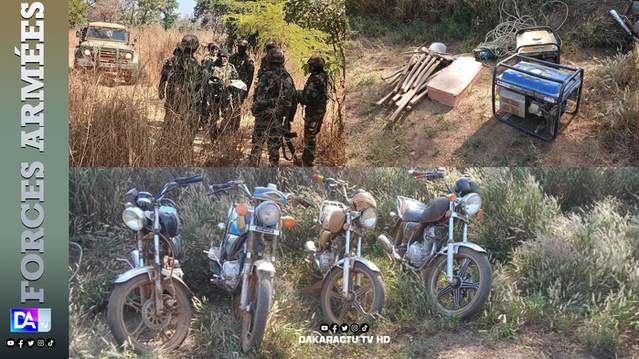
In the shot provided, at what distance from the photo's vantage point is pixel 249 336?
4.80m

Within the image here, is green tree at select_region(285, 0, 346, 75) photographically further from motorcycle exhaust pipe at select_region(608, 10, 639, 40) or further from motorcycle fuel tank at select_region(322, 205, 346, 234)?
motorcycle exhaust pipe at select_region(608, 10, 639, 40)

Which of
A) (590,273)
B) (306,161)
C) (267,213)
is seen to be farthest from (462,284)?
(306,161)

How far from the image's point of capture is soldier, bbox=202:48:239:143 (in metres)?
6.29

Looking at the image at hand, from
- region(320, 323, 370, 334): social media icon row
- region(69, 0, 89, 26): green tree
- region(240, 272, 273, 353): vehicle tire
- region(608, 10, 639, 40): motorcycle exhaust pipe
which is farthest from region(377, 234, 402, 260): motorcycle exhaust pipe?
region(608, 10, 639, 40): motorcycle exhaust pipe

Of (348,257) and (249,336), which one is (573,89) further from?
(249,336)

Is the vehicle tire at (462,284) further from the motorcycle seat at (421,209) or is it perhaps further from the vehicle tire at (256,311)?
the vehicle tire at (256,311)

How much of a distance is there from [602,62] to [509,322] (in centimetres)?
347

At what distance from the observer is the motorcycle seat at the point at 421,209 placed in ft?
17.0

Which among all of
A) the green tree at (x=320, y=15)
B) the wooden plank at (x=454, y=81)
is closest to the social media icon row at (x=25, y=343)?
the green tree at (x=320, y=15)

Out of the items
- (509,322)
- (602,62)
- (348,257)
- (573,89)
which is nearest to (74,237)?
(348,257)

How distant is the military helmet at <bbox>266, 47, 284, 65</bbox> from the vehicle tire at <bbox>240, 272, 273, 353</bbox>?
2388 millimetres

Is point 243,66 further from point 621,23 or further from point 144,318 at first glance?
point 621,23

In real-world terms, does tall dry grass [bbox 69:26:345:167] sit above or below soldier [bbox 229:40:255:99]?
below

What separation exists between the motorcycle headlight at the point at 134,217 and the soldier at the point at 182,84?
1442 millimetres
